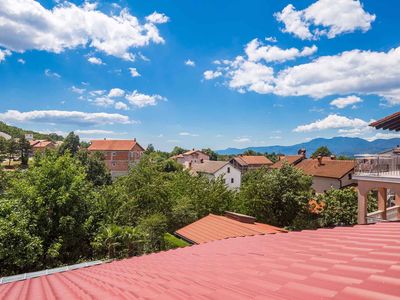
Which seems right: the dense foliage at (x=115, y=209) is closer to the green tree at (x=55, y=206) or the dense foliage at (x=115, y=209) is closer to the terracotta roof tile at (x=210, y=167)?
the green tree at (x=55, y=206)

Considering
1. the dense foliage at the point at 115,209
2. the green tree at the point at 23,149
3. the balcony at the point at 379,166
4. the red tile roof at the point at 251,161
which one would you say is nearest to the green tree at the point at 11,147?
the green tree at the point at 23,149

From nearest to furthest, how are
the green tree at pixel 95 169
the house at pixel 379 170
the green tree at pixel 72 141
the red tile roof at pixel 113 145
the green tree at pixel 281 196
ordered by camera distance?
the house at pixel 379 170 < the green tree at pixel 281 196 < the green tree at pixel 95 169 < the green tree at pixel 72 141 < the red tile roof at pixel 113 145

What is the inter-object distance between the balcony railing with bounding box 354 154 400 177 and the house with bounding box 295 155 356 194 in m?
25.2

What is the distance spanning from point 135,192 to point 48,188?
8909 mm

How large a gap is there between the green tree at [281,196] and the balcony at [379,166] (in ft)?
39.3

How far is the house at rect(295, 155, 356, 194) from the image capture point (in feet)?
125

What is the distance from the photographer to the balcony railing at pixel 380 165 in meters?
12.9

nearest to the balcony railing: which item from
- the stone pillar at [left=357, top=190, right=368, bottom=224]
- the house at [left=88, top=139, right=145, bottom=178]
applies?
the stone pillar at [left=357, top=190, right=368, bottom=224]

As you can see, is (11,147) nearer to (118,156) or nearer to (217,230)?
(118,156)

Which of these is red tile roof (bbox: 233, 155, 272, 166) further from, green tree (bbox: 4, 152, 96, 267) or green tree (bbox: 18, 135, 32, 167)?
green tree (bbox: 4, 152, 96, 267)

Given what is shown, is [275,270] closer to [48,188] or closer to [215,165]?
[48,188]

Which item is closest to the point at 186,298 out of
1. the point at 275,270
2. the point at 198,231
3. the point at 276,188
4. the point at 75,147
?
the point at 275,270

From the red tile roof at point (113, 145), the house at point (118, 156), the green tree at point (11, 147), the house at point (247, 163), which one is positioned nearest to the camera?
the house at point (118, 156)

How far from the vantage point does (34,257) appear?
46.3 ft
